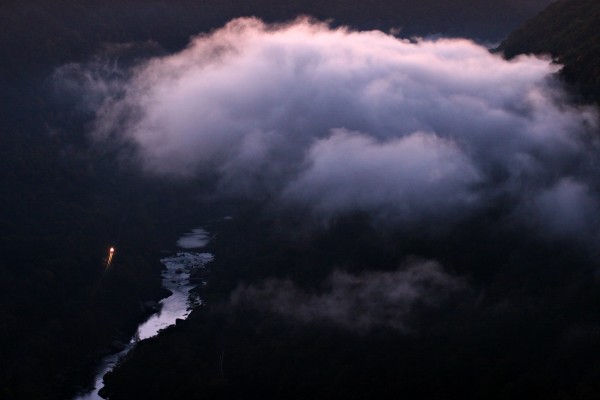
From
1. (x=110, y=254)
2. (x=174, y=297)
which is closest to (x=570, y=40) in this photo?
(x=174, y=297)

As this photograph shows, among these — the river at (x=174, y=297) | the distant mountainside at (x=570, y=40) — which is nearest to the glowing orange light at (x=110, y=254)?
the river at (x=174, y=297)

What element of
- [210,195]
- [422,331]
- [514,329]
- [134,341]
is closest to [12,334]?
[134,341]

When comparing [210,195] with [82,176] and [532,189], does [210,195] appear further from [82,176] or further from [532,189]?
[532,189]

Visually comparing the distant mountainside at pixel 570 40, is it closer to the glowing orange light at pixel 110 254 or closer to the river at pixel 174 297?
the river at pixel 174 297

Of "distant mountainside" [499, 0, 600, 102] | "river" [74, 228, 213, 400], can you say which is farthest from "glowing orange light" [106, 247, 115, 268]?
"distant mountainside" [499, 0, 600, 102]

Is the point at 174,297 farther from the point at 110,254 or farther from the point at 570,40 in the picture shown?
the point at 570,40

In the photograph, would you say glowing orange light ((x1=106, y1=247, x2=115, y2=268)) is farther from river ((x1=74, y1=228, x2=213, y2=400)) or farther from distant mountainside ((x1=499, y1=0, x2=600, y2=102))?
distant mountainside ((x1=499, y1=0, x2=600, y2=102))

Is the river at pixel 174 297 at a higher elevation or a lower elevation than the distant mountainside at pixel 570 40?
lower
